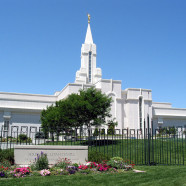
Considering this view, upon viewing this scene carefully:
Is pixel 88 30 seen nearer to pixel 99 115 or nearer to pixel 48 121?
pixel 48 121

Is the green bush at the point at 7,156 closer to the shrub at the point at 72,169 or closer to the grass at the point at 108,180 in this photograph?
the grass at the point at 108,180

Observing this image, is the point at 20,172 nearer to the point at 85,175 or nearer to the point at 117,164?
the point at 85,175

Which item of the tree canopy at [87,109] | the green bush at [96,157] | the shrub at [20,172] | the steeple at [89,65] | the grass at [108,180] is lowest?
the grass at [108,180]

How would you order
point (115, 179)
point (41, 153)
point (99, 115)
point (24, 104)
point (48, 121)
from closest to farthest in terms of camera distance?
point (115, 179) → point (41, 153) → point (99, 115) → point (48, 121) → point (24, 104)

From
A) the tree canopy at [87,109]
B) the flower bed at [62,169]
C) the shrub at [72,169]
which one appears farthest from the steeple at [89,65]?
the shrub at [72,169]

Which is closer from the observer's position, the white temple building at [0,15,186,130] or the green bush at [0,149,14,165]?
the green bush at [0,149,14,165]

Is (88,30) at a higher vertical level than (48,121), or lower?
higher

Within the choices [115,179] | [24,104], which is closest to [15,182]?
[115,179]

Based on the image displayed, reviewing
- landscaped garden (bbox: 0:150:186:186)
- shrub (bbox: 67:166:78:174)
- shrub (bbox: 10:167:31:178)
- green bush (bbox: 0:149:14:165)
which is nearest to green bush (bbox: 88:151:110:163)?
landscaped garden (bbox: 0:150:186:186)

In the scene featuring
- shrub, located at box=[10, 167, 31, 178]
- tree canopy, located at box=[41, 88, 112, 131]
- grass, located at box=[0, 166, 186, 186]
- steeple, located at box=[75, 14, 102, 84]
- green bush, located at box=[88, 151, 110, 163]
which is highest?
steeple, located at box=[75, 14, 102, 84]

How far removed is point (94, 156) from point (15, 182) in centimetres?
407

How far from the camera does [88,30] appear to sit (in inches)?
2188

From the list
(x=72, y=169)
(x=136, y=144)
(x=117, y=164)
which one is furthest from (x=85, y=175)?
(x=136, y=144)

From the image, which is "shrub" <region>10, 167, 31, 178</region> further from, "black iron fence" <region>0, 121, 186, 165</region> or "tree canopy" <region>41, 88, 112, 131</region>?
"tree canopy" <region>41, 88, 112, 131</region>
